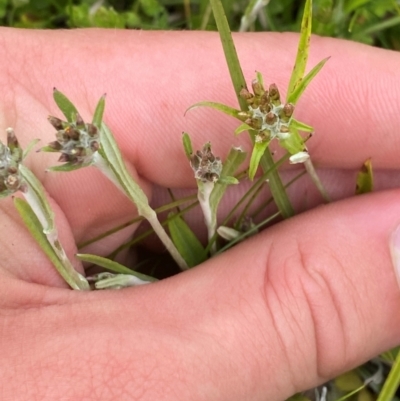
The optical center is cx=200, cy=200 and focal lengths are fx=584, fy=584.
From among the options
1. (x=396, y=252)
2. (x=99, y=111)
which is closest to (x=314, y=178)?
(x=396, y=252)

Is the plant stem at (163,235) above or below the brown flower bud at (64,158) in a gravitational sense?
below

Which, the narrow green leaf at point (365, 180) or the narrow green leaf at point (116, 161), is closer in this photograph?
the narrow green leaf at point (116, 161)

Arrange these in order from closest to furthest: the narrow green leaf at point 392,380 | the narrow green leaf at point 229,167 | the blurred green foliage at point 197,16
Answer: the narrow green leaf at point 229,167, the narrow green leaf at point 392,380, the blurred green foliage at point 197,16

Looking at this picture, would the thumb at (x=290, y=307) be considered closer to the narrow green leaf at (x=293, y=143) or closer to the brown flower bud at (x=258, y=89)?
the narrow green leaf at (x=293, y=143)

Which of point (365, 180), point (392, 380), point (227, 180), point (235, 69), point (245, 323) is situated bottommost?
point (392, 380)

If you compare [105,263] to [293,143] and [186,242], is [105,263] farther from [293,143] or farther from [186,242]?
[293,143]

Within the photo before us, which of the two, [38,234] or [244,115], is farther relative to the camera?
[38,234]

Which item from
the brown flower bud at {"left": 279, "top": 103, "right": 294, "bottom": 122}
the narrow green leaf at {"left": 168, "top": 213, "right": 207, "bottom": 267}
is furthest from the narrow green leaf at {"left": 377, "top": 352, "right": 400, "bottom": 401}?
the brown flower bud at {"left": 279, "top": 103, "right": 294, "bottom": 122}

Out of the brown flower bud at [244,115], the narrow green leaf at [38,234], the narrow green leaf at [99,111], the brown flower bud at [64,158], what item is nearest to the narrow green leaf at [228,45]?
the brown flower bud at [244,115]

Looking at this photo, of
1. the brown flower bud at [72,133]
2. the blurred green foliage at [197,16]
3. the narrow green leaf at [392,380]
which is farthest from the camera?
the blurred green foliage at [197,16]
